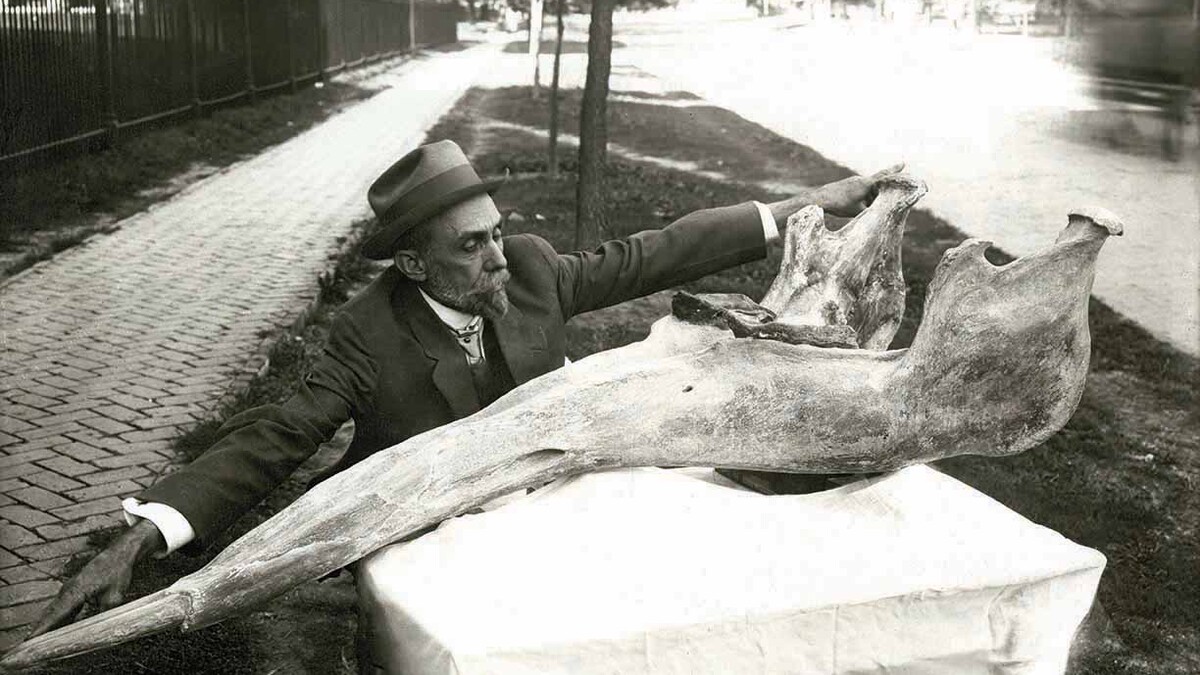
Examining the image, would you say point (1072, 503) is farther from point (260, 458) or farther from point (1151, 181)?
point (1151, 181)

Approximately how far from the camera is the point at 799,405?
2424mm

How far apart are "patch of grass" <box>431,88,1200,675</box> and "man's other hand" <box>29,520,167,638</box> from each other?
2.47 m

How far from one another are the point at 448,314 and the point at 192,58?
46.8ft

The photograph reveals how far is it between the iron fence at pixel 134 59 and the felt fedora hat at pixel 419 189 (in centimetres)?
854

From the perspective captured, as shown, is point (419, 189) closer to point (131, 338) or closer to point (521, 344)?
point (521, 344)

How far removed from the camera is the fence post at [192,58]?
1572 cm

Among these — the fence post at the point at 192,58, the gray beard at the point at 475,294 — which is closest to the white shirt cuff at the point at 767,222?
the gray beard at the point at 475,294

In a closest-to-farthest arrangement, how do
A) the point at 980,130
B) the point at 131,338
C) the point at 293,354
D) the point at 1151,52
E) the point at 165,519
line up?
the point at 165,519, the point at 293,354, the point at 131,338, the point at 1151,52, the point at 980,130

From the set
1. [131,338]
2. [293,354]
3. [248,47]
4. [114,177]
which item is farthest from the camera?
[248,47]

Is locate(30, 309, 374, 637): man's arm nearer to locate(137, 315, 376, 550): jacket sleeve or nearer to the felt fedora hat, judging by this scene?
locate(137, 315, 376, 550): jacket sleeve

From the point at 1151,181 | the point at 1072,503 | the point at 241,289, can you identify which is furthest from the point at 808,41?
the point at 1072,503

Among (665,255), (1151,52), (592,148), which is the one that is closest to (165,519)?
(665,255)

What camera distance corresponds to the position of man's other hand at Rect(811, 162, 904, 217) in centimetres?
290

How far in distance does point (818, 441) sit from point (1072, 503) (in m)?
2.56
